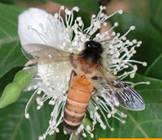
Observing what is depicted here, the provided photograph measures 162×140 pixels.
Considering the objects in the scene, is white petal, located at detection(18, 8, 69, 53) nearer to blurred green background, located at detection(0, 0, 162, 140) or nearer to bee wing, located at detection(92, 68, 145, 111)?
blurred green background, located at detection(0, 0, 162, 140)

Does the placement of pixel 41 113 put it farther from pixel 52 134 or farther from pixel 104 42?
pixel 104 42

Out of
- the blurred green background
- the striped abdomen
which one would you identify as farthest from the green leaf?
the striped abdomen

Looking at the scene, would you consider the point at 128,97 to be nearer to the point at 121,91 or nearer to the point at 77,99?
the point at 121,91

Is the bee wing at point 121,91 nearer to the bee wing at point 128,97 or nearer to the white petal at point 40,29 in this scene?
the bee wing at point 128,97

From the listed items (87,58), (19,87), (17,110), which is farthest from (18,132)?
(87,58)

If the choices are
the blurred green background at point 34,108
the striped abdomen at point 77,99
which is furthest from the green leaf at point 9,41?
the striped abdomen at point 77,99

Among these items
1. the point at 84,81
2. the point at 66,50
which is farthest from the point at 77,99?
the point at 66,50

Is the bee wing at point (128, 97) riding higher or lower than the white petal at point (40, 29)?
lower
